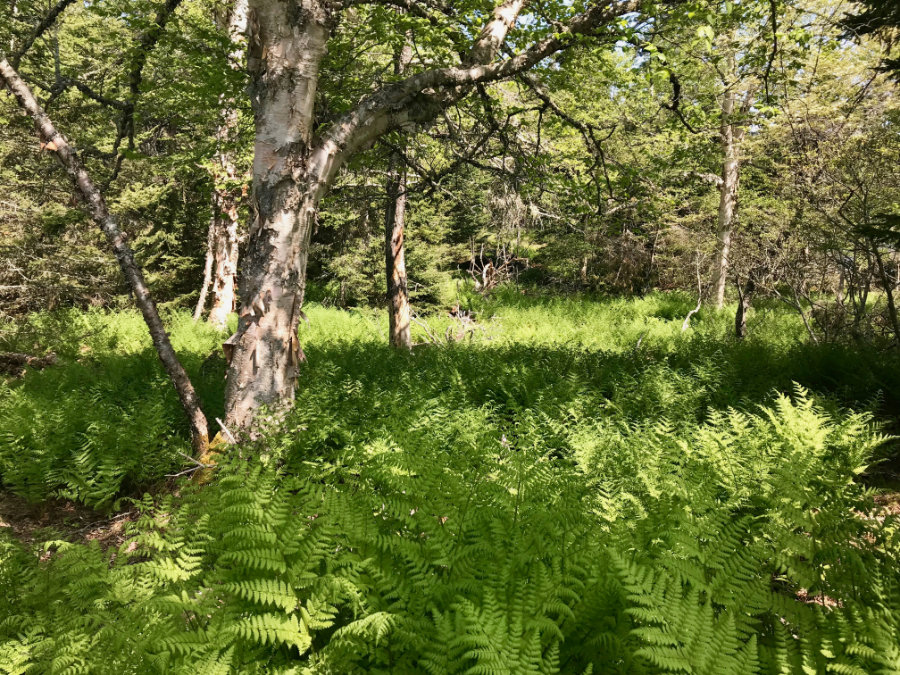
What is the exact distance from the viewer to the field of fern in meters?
1.66

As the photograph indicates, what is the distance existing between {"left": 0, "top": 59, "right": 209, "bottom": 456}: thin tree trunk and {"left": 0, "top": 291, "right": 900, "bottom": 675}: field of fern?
51 cm

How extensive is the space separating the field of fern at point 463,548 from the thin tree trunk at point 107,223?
51 centimetres

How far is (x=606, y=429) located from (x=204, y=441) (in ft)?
12.8

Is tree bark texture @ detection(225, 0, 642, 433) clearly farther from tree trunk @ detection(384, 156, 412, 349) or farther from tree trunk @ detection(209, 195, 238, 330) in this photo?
tree trunk @ detection(209, 195, 238, 330)

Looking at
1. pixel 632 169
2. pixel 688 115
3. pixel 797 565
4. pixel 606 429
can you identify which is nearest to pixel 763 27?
pixel 688 115

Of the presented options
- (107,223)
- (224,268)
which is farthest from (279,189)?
(224,268)

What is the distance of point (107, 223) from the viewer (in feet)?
14.4

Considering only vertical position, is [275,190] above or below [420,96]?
below

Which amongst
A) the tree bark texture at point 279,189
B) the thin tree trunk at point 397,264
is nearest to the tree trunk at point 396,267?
the thin tree trunk at point 397,264

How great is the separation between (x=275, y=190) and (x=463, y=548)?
121 inches

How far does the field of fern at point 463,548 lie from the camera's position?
1.66 m

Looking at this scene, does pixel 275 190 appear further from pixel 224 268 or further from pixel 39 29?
pixel 224 268

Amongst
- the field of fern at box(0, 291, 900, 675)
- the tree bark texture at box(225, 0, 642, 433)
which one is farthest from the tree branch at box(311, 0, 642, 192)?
the field of fern at box(0, 291, 900, 675)

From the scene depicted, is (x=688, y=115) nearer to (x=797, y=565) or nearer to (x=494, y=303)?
(x=797, y=565)
